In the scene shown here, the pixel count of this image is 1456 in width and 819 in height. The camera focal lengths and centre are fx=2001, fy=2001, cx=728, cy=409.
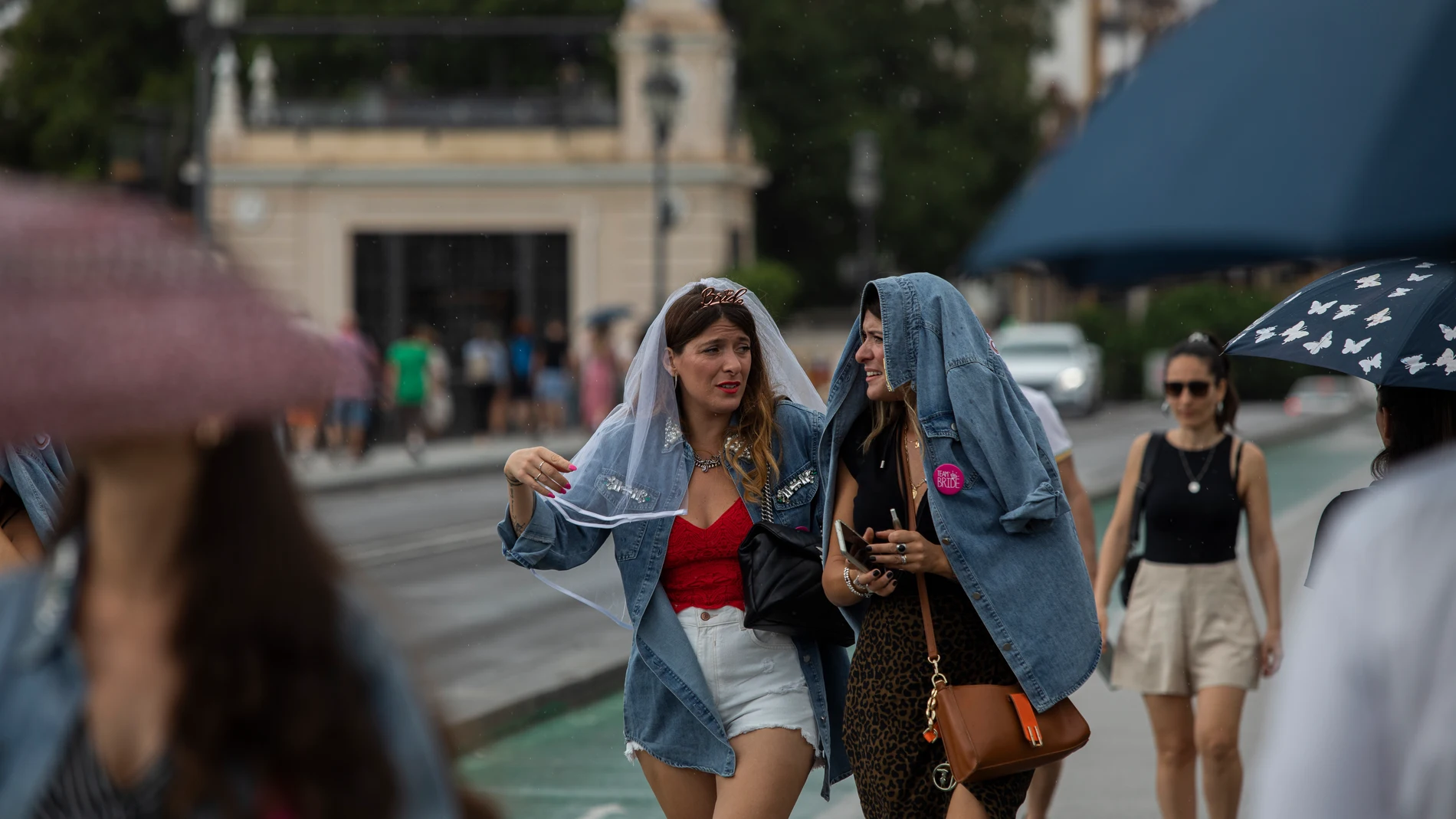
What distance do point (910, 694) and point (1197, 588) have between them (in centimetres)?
229

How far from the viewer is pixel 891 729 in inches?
182

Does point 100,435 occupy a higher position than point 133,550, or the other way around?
point 100,435

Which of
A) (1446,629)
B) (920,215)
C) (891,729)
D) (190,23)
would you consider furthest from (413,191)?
(1446,629)

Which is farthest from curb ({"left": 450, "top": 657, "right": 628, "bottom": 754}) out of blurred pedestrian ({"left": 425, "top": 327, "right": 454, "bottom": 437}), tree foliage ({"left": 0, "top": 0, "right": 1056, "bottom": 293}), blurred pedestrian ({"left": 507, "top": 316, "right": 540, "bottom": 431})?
tree foliage ({"left": 0, "top": 0, "right": 1056, "bottom": 293})

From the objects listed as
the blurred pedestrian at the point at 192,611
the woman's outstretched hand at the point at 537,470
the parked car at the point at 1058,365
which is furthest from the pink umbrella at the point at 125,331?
the parked car at the point at 1058,365

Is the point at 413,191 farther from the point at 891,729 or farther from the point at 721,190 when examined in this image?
the point at 891,729

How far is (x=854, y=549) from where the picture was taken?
15.1 feet

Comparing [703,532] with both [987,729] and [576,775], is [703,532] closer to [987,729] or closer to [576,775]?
[987,729]

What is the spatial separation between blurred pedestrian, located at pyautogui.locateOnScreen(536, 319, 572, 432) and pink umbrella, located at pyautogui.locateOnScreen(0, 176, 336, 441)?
27885 mm

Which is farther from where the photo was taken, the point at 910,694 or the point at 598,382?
the point at 598,382

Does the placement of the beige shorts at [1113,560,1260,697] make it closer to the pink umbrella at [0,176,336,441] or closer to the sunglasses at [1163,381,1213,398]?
the sunglasses at [1163,381,1213,398]

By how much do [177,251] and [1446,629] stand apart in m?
1.30

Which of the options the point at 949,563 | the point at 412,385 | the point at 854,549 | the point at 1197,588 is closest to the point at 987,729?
the point at 949,563

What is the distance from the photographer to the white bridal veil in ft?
16.2
